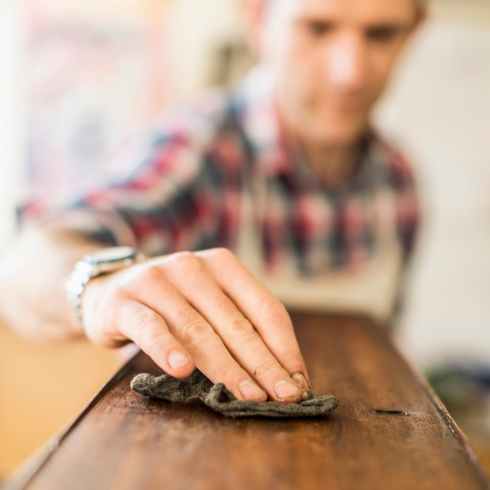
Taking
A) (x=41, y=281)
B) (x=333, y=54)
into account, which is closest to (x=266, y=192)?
(x=333, y=54)

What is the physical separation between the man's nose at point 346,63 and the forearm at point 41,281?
0.62m

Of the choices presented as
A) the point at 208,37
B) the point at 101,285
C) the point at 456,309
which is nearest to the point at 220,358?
the point at 101,285

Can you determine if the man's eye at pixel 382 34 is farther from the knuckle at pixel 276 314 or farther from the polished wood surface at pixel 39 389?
the polished wood surface at pixel 39 389

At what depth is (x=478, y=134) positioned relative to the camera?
212 cm

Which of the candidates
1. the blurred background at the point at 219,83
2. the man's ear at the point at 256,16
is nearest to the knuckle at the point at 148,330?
the man's ear at the point at 256,16

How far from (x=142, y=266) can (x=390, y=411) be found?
0.25 meters

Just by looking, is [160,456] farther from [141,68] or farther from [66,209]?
[141,68]

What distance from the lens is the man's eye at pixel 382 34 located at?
3.21ft

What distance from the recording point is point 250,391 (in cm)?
35

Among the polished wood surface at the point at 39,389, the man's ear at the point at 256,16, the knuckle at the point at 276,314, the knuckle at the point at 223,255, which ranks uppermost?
the man's ear at the point at 256,16

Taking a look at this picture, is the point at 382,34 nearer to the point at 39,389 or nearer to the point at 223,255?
the point at 223,255

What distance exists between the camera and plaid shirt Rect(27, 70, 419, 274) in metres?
0.93

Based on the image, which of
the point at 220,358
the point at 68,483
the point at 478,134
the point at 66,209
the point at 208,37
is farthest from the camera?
the point at 478,134

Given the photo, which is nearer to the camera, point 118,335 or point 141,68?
point 118,335
